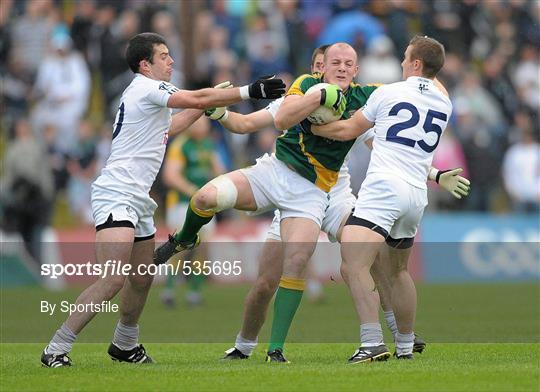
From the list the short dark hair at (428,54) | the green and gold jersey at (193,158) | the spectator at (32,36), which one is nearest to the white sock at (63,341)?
the short dark hair at (428,54)

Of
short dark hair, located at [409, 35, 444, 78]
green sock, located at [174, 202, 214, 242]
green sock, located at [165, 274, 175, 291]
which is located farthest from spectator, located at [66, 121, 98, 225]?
short dark hair, located at [409, 35, 444, 78]

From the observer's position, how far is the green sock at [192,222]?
1088 centimetres

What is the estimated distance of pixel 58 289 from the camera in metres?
19.8

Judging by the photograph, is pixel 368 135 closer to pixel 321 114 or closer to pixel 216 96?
pixel 321 114

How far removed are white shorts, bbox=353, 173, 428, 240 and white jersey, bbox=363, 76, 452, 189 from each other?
79mm

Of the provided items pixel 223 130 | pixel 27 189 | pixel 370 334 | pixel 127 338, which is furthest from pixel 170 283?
pixel 370 334

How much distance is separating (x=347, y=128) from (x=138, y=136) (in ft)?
5.72

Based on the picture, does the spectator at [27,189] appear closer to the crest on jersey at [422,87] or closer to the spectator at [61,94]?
the spectator at [61,94]

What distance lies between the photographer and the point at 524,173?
22891mm

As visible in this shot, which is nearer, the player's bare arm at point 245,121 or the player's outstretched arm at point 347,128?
the player's outstretched arm at point 347,128

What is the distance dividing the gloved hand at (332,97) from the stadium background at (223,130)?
31.9ft

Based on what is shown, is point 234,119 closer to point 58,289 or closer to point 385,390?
point 385,390

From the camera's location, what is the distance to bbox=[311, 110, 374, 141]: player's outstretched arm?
10477 mm

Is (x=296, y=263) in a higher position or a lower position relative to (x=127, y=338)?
higher
